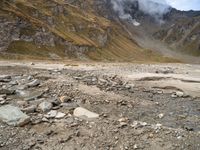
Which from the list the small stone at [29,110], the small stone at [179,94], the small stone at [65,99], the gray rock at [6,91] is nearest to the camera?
the small stone at [29,110]

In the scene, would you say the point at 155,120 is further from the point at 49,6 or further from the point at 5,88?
the point at 49,6

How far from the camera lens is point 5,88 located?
23.3m

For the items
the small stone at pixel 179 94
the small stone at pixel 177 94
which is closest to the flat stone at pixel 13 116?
the small stone at pixel 177 94

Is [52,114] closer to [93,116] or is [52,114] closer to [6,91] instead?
[93,116]

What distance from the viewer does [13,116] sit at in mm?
18312

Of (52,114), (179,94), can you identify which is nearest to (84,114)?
(52,114)

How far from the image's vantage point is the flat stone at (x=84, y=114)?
63.6 feet

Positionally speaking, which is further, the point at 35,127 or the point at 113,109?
the point at 113,109

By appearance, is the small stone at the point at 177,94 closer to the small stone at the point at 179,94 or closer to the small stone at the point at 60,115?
the small stone at the point at 179,94

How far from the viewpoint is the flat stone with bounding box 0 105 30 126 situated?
700 inches

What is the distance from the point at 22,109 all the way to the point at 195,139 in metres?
8.68

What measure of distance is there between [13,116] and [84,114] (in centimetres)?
361

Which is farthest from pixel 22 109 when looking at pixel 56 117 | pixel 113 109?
pixel 113 109

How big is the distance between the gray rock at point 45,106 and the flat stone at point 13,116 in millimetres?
1265
